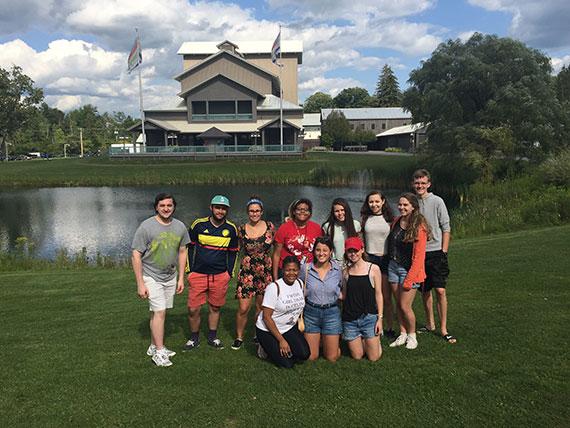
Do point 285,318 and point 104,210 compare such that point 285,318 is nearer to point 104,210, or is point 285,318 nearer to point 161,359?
point 161,359

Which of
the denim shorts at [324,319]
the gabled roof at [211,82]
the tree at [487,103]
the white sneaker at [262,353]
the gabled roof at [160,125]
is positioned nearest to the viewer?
the denim shorts at [324,319]

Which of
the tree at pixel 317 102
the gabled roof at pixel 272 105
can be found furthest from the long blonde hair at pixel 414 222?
the tree at pixel 317 102

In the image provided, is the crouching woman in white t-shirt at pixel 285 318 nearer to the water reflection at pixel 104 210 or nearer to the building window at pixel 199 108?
the water reflection at pixel 104 210

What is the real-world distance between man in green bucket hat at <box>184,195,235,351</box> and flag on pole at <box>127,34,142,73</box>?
45362mm

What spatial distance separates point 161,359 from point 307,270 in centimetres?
199

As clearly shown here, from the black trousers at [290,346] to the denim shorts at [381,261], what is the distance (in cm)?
132

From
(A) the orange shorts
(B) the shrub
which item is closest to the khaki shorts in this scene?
(A) the orange shorts

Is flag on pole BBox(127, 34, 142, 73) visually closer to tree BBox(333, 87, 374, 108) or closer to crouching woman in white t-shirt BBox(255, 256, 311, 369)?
crouching woman in white t-shirt BBox(255, 256, 311, 369)

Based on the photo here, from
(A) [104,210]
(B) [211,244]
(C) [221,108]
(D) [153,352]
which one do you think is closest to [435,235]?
(B) [211,244]

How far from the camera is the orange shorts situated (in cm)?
556

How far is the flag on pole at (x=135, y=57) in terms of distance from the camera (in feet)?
151

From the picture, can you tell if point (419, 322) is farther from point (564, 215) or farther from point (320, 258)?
point (564, 215)

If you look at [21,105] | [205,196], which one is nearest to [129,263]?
[205,196]

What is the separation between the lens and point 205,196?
31.2 meters
